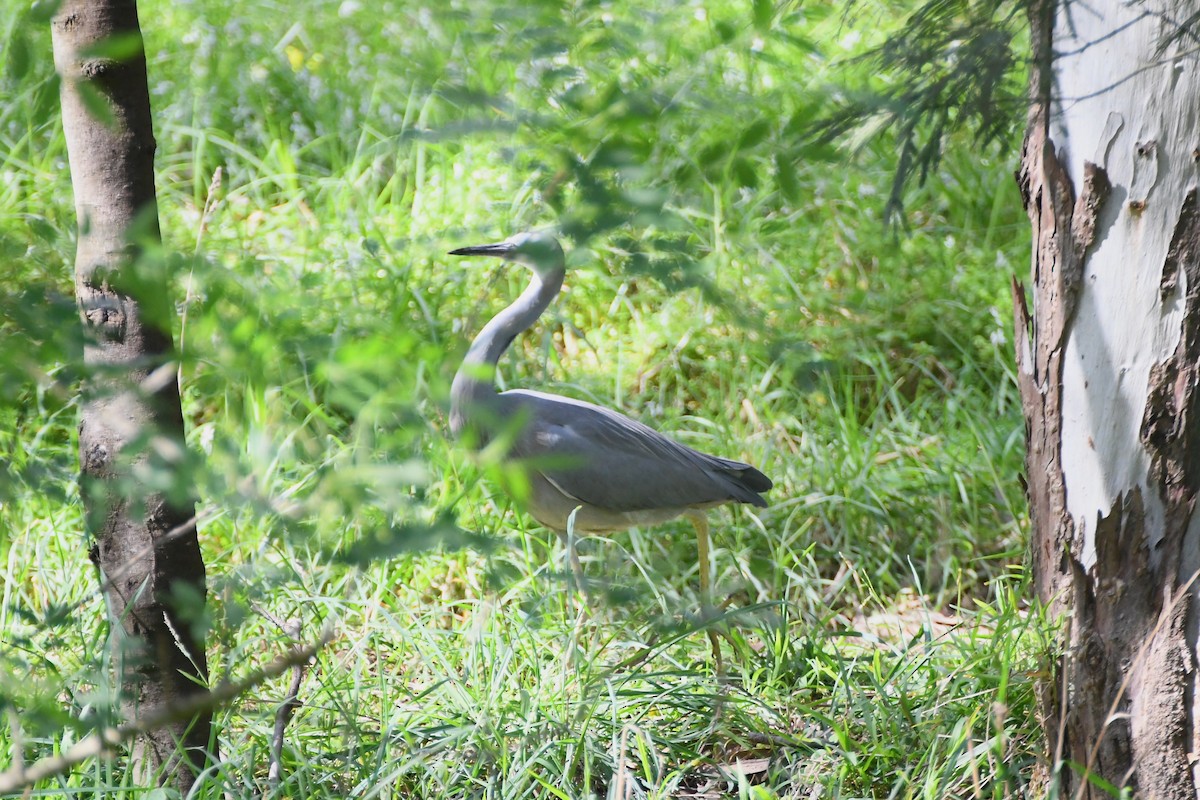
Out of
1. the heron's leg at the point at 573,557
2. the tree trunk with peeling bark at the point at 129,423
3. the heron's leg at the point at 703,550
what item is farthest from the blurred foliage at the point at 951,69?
the heron's leg at the point at 703,550

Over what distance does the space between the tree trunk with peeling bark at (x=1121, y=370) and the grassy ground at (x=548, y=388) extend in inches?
10.0

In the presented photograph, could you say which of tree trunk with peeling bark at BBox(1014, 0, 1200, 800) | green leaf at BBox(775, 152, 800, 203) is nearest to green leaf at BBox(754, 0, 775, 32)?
green leaf at BBox(775, 152, 800, 203)

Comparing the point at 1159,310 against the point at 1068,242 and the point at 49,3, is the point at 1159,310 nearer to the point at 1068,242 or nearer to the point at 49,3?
the point at 1068,242

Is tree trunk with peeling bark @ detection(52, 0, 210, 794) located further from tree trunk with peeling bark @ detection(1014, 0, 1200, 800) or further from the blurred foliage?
tree trunk with peeling bark @ detection(1014, 0, 1200, 800)

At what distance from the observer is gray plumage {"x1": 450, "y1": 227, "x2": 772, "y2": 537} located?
334 centimetres

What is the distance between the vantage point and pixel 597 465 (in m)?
3.34

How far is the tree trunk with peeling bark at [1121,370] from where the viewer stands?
2.12 meters

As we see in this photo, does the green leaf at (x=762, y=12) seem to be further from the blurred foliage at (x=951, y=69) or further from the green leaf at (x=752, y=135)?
the blurred foliage at (x=951, y=69)

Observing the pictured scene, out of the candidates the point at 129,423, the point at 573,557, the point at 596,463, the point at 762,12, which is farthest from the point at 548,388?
the point at 762,12

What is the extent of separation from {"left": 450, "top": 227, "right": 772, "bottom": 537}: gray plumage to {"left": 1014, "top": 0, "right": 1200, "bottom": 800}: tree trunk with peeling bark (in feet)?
4.14

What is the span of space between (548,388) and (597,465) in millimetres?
889

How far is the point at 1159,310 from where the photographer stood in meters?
2.16

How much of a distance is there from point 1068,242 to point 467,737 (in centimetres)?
174

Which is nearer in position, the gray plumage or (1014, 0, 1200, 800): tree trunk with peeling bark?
(1014, 0, 1200, 800): tree trunk with peeling bark
